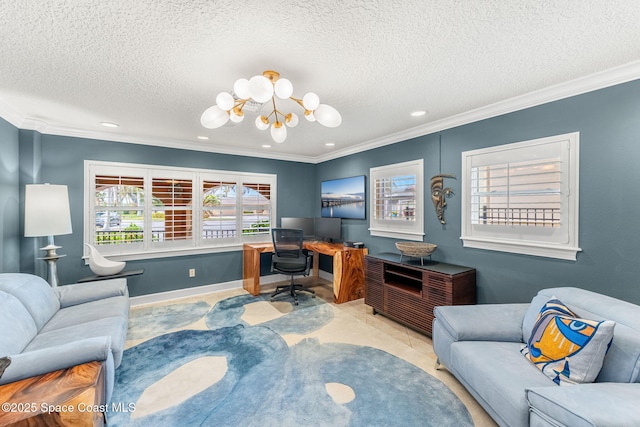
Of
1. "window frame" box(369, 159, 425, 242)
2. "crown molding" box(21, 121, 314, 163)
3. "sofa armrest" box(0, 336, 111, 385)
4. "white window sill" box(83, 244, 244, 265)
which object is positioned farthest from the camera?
"white window sill" box(83, 244, 244, 265)

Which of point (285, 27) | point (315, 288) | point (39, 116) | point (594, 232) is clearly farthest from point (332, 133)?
point (39, 116)

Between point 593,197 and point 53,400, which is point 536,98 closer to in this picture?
point 593,197

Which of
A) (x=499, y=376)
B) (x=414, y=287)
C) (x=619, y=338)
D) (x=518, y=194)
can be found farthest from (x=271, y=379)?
(x=518, y=194)

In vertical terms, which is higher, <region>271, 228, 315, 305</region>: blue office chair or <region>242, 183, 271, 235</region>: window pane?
<region>242, 183, 271, 235</region>: window pane

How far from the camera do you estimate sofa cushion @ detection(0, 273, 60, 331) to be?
2.08m

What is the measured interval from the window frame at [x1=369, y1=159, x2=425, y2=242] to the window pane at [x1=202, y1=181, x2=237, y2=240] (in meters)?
2.31

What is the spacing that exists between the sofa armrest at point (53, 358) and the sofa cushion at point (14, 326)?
0.36 metres

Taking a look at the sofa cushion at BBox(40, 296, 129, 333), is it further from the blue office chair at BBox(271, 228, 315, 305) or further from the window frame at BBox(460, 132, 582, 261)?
the window frame at BBox(460, 132, 582, 261)

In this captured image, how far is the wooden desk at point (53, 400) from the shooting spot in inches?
43.9

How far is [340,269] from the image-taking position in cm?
387

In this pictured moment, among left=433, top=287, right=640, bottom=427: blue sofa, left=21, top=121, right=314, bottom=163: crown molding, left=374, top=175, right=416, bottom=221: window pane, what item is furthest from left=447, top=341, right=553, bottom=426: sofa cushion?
left=21, top=121, right=314, bottom=163: crown molding

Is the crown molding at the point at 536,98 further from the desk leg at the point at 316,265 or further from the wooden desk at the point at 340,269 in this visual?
the desk leg at the point at 316,265

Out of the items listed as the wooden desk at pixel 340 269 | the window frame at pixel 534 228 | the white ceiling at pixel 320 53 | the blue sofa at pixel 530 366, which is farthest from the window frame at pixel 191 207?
the blue sofa at pixel 530 366

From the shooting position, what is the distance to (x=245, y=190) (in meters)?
4.73
